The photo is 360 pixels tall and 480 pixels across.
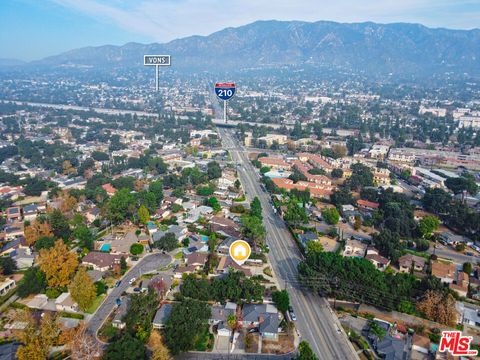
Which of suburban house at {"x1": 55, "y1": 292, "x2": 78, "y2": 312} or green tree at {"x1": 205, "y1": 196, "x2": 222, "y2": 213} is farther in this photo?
green tree at {"x1": 205, "y1": 196, "x2": 222, "y2": 213}

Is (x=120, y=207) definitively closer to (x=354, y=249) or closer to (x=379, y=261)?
(x=354, y=249)

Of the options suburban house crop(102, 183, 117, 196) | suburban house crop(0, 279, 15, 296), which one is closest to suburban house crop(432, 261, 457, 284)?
suburban house crop(0, 279, 15, 296)

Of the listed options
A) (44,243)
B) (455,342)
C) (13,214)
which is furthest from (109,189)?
(455,342)

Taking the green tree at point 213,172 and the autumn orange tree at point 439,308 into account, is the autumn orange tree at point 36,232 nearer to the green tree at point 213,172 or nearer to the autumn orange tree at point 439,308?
the green tree at point 213,172

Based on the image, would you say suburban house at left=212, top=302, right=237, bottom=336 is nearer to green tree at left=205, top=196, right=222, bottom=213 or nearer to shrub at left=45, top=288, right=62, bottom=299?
shrub at left=45, top=288, right=62, bottom=299

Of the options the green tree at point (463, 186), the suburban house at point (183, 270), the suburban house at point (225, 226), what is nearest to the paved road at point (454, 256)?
the green tree at point (463, 186)

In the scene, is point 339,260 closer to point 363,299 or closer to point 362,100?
point 363,299
